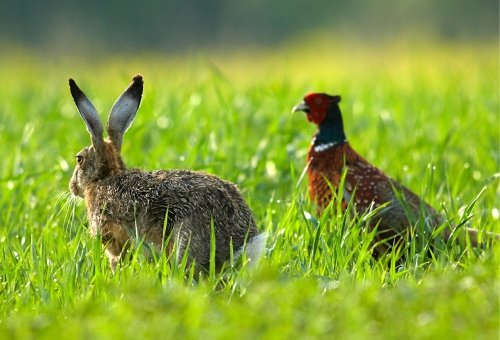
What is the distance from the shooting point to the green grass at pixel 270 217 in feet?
8.60

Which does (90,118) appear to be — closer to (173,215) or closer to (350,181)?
(173,215)

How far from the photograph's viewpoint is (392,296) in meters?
2.77

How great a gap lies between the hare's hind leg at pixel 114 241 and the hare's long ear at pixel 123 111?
30.1 inches

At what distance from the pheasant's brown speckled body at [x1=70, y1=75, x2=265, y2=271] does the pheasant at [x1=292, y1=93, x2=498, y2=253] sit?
0.97 meters

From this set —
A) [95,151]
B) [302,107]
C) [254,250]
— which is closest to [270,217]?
[254,250]

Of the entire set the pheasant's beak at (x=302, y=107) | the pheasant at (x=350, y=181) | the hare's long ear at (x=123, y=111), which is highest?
the hare's long ear at (x=123, y=111)

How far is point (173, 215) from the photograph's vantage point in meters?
3.75

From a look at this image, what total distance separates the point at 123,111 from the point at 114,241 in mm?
984

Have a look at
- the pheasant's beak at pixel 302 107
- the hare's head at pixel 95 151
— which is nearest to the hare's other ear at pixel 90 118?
the hare's head at pixel 95 151

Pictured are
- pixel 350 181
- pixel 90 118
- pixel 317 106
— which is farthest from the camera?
pixel 317 106

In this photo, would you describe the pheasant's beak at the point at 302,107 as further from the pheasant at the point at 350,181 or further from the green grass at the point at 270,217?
the green grass at the point at 270,217

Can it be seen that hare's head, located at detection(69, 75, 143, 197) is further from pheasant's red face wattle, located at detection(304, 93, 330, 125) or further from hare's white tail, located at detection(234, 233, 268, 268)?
pheasant's red face wattle, located at detection(304, 93, 330, 125)

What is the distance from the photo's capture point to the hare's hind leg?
3875mm

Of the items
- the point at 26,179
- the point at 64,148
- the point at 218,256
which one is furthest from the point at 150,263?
the point at 64,148
